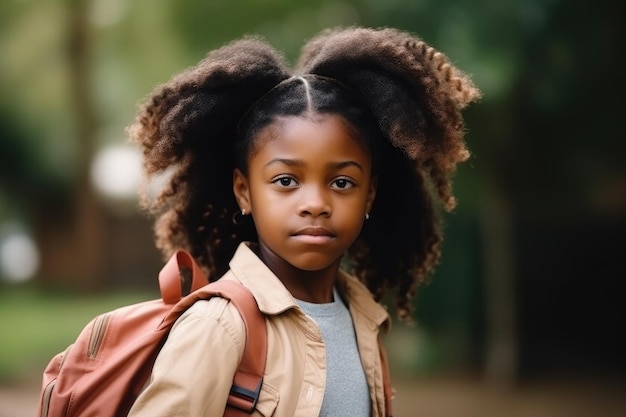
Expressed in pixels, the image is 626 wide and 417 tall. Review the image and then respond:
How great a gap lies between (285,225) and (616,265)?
7014mm

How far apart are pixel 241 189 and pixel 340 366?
617mm

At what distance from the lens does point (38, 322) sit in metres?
12.2

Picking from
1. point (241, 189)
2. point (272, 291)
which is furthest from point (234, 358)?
point (241, 189)

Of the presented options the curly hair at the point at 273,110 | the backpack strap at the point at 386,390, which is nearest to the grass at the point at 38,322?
the curly hair at the point at 273,110

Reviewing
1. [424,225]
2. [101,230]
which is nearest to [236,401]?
[424,225]

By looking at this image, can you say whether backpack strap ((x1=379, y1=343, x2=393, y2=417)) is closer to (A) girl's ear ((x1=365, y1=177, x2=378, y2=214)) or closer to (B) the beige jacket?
(B) the beige jacket

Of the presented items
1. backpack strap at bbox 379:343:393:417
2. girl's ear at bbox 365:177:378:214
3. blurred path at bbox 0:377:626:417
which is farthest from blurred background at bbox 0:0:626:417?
backpack strap at bbox 379:343:393:417

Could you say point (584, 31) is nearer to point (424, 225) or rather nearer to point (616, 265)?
point (616, 265)

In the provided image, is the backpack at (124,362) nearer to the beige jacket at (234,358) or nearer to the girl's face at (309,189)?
the beige jacket at (234,358)

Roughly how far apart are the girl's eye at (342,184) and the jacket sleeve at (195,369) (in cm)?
51

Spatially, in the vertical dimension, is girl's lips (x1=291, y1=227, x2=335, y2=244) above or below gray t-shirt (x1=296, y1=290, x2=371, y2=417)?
above

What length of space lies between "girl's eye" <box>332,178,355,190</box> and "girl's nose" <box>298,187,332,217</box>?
2.4 inches

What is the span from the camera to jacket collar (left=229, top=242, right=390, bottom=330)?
87.3 inches

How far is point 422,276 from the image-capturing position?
3047mm
